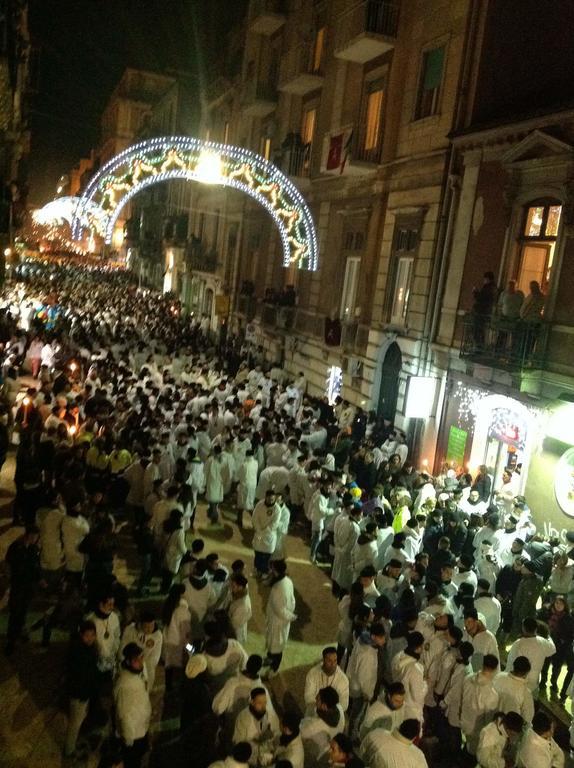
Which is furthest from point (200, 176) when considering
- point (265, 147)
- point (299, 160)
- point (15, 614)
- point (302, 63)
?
point (15, 614)

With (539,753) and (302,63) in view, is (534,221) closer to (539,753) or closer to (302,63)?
(539,753)

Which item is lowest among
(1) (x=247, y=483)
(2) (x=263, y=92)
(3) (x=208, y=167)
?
(1) (x=247, y=483)

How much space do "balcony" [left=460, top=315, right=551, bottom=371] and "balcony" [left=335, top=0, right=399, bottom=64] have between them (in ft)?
28.2

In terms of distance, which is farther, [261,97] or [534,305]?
[261,97]

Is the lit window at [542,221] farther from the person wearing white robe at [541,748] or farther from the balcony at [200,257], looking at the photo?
the balcony at [200,257]

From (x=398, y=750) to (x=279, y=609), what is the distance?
2.60 metres

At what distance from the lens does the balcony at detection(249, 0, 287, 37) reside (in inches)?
1030

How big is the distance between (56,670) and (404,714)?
373 centimetres

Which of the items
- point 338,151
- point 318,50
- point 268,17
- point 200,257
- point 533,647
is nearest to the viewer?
point 533,647

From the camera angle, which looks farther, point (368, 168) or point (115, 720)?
point (368, 168)

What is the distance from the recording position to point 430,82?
16.2 m

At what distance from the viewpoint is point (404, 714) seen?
602cm

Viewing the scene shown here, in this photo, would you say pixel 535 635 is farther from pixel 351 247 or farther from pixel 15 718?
pixel 351 247

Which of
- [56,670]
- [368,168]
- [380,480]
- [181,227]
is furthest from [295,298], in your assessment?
[181,227]
